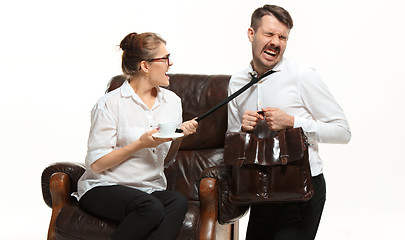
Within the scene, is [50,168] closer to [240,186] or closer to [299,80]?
[240,186]

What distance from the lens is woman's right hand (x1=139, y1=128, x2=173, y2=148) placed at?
3.12m

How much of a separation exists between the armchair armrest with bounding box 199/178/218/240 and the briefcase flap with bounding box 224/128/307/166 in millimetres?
179

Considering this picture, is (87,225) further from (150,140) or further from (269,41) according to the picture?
(269,41)

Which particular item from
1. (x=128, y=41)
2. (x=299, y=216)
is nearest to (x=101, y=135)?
(x=128, y=41)

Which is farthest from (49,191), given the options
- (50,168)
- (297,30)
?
(297,30)

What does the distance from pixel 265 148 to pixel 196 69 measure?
2.13m

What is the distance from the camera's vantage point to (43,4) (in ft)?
17.6

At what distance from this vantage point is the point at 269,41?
3246 millimetres

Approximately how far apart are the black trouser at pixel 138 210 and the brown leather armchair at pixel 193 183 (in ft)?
0.23

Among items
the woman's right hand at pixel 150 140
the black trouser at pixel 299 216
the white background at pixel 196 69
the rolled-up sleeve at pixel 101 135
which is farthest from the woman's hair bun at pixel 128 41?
the white background at pixel 196 69

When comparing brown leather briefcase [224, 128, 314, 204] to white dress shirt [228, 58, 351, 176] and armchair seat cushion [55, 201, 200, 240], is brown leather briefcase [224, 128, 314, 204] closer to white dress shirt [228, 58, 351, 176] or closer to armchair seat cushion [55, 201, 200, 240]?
white dress shirt [228, 58, 351, 176]

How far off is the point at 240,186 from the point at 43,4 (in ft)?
9.61

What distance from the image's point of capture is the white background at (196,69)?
516cm

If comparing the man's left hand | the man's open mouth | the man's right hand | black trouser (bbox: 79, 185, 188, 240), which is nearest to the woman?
black trouser (bbox: 79, 185, 188, 240)
